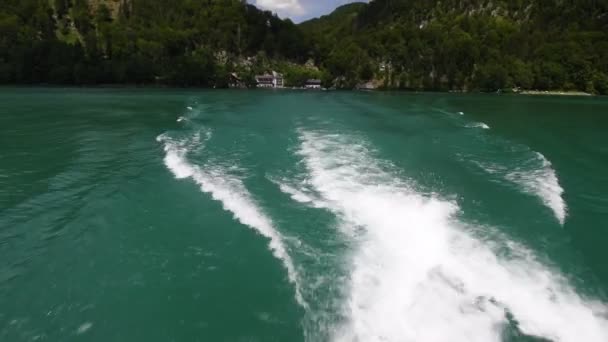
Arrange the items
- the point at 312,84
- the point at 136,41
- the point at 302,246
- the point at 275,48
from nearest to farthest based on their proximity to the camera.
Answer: the point at 302,246 → the point at 136,41 → the point at 312,84 → the point at 275,48

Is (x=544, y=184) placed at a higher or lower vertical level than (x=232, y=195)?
higher

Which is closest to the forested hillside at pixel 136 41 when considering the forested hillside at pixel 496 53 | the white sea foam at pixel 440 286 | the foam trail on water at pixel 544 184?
the forested hillside at pixel 496 53

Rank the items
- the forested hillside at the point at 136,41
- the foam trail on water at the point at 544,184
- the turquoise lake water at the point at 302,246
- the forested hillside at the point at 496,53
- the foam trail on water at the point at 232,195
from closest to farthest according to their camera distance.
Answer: the turquoise lake water at the point at 302,246 < the foam trail on water at the point at 232,195 < the foam trail on water at the point at 544,184 < the forested hillside at the point at 136,41 < the forested hillside at the point at 496,53

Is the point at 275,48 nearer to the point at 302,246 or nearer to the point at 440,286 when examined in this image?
the point at 302,246

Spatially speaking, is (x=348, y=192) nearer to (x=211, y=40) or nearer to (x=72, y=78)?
(x=72, y=78)

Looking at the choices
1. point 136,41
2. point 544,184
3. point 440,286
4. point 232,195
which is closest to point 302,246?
point 440,286

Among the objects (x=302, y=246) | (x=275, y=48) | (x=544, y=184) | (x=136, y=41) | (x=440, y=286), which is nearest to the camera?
(x=440, y=286)

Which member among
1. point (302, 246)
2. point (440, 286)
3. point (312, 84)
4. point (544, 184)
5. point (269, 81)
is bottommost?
point (440, 286)

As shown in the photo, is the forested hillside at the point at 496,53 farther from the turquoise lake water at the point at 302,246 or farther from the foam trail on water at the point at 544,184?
the turquoise lake water at the point at 302,246
